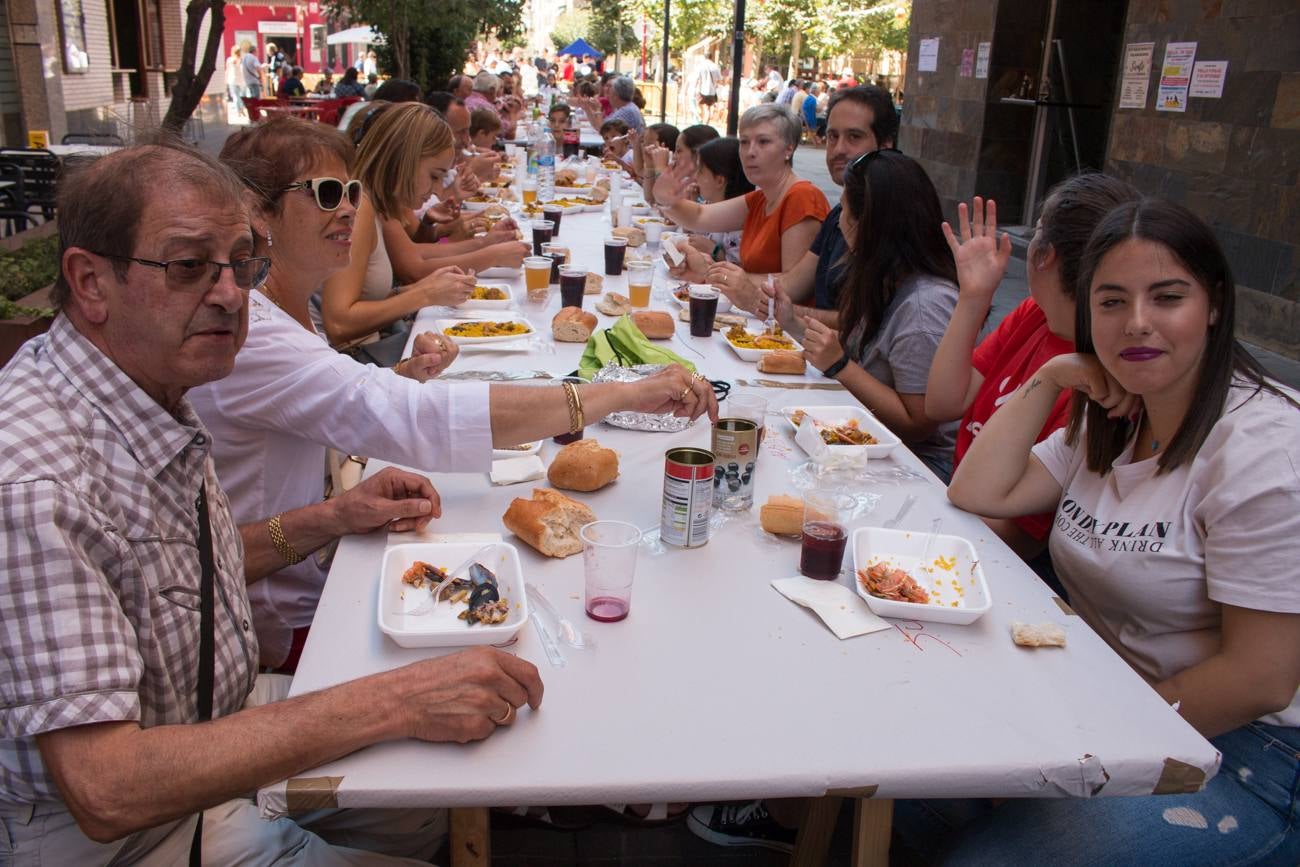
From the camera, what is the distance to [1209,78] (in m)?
7.45

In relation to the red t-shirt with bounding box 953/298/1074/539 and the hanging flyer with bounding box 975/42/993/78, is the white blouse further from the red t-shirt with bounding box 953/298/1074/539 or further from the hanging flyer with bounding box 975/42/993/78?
the hanging flyer with bounding box 975/42/993/78

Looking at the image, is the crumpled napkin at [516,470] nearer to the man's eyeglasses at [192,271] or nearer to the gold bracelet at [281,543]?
the gold bracelet at [281,543]

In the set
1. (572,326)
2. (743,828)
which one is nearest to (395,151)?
(572,326)

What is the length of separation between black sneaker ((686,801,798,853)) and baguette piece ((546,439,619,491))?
1059 mm

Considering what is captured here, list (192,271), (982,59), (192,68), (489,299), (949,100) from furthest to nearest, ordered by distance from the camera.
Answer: (949,100) < (982,59) < (192,68) < (489,299) < (192,271)

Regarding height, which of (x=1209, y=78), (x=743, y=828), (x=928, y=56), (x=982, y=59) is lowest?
(x=743, y=828)

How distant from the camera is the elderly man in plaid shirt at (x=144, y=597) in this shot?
137 cm

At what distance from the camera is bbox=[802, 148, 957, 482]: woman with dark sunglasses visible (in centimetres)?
351

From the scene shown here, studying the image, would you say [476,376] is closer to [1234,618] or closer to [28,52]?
[1234,618]

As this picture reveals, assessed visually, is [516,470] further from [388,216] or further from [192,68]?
[192,68]

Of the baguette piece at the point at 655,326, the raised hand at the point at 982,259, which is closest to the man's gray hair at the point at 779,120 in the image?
the baguette piece at the point at 655,326

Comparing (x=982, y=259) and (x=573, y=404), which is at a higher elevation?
(x=982, y=259)

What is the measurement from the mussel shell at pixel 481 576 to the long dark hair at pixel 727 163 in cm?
547

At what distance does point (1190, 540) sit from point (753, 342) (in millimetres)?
2113
